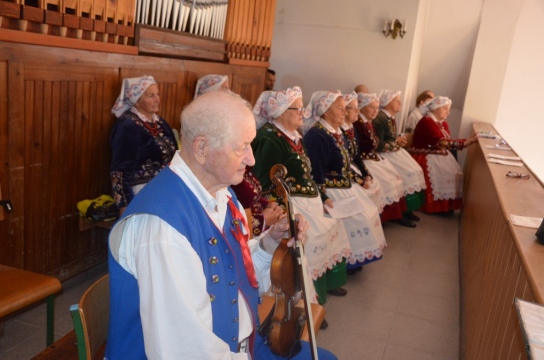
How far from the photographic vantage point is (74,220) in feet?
13.7

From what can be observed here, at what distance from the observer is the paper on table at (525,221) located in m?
2.69

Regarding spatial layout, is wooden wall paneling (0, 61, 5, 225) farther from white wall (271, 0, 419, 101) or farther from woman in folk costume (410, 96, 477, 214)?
white wall (271, 0, 419, 101)

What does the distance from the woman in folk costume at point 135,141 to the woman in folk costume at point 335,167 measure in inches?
48.7

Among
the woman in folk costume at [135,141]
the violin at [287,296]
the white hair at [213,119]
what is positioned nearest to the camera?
the white hair at [213,119]

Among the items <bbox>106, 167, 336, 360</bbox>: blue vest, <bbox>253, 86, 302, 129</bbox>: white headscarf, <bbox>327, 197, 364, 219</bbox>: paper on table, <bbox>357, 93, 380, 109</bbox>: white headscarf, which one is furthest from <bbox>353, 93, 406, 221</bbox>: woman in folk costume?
<bbox>106, 167, 336, 360</bbox>: blue vest

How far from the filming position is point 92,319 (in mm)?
1950

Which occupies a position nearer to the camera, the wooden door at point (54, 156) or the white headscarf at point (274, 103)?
the wooden door at point (54, 156)

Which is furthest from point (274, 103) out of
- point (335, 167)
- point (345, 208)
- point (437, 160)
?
point (437, 160)

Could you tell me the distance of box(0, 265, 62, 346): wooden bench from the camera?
266cm

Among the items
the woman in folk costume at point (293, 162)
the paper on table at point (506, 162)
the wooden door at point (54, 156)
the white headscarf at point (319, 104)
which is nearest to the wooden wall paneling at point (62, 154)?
the wooden door at point (54, 156)

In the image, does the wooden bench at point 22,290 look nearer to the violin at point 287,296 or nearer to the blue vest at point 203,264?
the blue vest at point 203,264

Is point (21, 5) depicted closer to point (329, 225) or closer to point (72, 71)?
point (72, 71)

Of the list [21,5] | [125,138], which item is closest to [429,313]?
[125,138]

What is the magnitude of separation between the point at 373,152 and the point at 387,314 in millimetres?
2505
